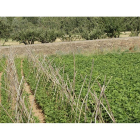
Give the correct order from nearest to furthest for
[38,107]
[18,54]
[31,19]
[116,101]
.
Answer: [116,101]
[38,107]
[18,54]
[31,19]

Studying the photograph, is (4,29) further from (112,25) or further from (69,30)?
(112,25)

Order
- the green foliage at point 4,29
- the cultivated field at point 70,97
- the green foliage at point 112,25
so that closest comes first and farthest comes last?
the cultivated field at point 70,97 → the green foliage at point 4,29 → the green foliage at point 112,25

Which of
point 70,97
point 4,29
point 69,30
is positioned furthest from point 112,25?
point 70,97

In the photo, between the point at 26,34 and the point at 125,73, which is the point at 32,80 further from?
the point at 26,34

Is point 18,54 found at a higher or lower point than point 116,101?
higher

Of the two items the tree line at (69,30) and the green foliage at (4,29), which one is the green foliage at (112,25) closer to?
the tree line at (69,30)

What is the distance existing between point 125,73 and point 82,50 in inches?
404

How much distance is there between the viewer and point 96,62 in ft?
46.5

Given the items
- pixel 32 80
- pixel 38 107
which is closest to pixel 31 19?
pixel 32 80

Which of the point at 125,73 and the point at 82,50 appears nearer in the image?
the point at 125,73

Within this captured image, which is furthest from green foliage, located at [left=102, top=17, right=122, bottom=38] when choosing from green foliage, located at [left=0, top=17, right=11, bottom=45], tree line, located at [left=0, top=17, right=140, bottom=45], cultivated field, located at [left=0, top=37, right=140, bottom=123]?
cultivated field, located at [left=0, top=37, right=140, bottom=123]

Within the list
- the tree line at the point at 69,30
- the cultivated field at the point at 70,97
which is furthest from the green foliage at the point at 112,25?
the cultivated field at the point at 70,97

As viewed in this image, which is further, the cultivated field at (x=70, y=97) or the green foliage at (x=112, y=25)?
the green foliage at (x=112, y=25)

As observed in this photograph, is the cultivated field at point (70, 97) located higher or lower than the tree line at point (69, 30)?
lower
